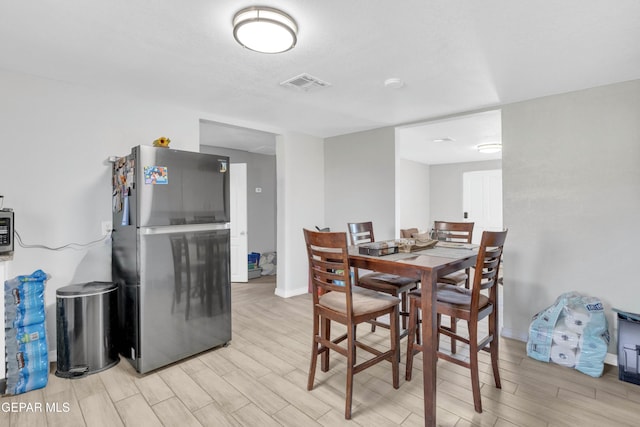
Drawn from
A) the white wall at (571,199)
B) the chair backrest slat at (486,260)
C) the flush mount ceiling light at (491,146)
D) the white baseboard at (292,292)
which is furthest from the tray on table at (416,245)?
the flush mount ceiling light at (491,146)

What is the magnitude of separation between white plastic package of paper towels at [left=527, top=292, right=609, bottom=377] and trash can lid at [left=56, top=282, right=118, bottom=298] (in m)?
3.56

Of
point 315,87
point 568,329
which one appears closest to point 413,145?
point 315,87

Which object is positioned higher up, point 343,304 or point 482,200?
point 482,200

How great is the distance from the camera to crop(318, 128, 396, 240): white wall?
4.21 meters

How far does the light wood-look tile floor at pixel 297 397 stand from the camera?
6.21 ft

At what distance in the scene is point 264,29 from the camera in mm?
1764

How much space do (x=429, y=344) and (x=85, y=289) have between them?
2.52m

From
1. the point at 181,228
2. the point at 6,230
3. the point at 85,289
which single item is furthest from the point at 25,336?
the point at 181,228

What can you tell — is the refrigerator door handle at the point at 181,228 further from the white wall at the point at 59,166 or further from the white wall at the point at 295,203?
the white wall at the point at 295,203

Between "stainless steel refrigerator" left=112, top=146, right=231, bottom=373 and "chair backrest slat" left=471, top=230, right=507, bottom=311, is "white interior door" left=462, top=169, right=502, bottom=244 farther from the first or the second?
"stainless steel refrigerator" left=112, top=146, right=231, bottom=373

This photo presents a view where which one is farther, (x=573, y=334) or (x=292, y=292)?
(x=292, y=292)

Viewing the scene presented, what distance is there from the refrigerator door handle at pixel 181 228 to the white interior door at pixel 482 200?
21.3 feet

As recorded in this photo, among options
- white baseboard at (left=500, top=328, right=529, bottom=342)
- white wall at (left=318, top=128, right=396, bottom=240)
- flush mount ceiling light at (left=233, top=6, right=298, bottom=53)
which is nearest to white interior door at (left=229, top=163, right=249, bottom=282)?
white wall at (left=318, top=128, right=396, bottom=240)

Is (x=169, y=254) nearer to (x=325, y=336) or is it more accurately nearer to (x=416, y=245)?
(x=325, y=336)
